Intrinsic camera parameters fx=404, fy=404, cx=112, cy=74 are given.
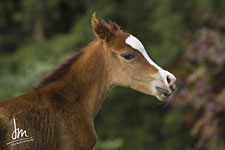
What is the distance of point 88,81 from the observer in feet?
11.8

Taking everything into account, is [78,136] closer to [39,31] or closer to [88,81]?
[88,81]

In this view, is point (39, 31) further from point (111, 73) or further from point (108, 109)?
point (111, 73)

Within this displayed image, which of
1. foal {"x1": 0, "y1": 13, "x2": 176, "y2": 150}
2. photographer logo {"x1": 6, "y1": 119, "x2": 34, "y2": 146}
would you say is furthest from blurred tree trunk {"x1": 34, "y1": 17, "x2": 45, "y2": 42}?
photographer logo {"x1": 6, "y1": 119, "x2": 34, "y2": 146}

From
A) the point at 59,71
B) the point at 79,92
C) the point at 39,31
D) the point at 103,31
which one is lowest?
the point at 79,92

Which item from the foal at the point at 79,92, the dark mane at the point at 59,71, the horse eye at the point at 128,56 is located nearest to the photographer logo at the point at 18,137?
the foal at the point at 79,92

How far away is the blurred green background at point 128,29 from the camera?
36.3ft

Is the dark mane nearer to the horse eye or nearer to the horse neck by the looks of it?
the horse neck

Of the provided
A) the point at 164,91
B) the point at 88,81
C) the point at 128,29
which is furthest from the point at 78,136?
the point at 128,29

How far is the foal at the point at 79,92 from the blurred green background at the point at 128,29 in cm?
579

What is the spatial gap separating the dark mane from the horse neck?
0.03 meters

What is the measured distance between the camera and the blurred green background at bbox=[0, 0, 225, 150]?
1106cm

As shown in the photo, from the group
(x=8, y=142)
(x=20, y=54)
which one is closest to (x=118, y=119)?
(x=20, y=54)

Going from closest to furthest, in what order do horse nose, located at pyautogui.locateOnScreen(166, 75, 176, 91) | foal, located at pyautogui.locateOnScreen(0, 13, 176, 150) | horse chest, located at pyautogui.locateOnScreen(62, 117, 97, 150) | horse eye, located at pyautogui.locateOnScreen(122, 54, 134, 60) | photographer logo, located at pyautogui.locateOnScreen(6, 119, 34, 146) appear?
photographer logo, located at pyautogui.locateOnScreen(6, 119, 34, 146), foal, located at pyautogui.locateOnScreen(0, 13, 176, 150), horse chest, located at pyautogui.locateOnScreen(62, 117, 97, 150), horse nose, located at pyautogui.locateOnScreen(166, 75, 176, 91), horse eye, located at pyautogui.locateOnScreen(122, 54, 134, 60)

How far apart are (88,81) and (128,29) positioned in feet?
35.7
